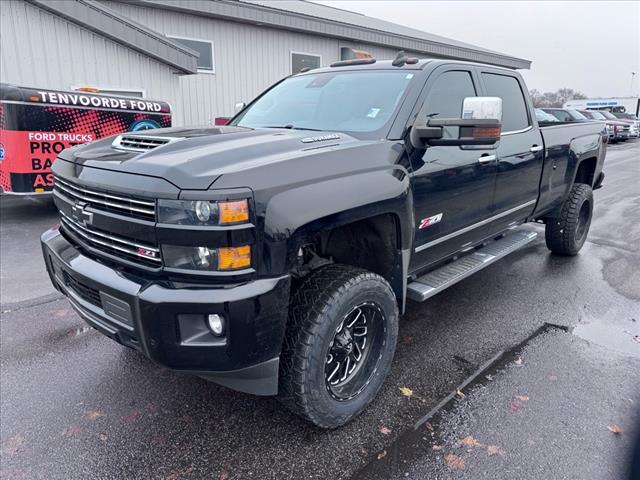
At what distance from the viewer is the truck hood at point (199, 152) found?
2104mm

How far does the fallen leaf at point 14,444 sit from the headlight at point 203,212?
1.58m

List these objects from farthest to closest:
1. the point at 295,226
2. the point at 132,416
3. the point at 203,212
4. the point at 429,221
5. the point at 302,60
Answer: the point at 302,60, the point at 429,221, the point at 132,416, the point at 295,226, the point at 203,212

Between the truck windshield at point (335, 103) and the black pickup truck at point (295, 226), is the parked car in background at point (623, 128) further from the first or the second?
the truck windshield at point (335, 103)

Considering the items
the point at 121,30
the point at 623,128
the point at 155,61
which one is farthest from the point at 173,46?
the point at 623,128

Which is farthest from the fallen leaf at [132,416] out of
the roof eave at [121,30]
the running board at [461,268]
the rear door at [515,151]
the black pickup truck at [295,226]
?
the roof eave at [121,30]

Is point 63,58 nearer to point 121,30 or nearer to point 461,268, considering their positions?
point 121,30

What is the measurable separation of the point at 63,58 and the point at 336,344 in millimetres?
10158

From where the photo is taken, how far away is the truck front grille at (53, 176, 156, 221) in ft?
6.88

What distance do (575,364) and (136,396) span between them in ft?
9.66

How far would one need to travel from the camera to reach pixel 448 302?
14.5 ft

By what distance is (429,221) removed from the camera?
316cm

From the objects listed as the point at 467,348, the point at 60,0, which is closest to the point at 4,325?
the point at 467,348

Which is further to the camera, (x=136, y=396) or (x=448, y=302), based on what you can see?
(x=448, y=302)

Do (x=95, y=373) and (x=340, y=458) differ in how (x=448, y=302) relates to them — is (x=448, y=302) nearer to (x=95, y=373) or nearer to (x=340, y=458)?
(x=340, y=458)
